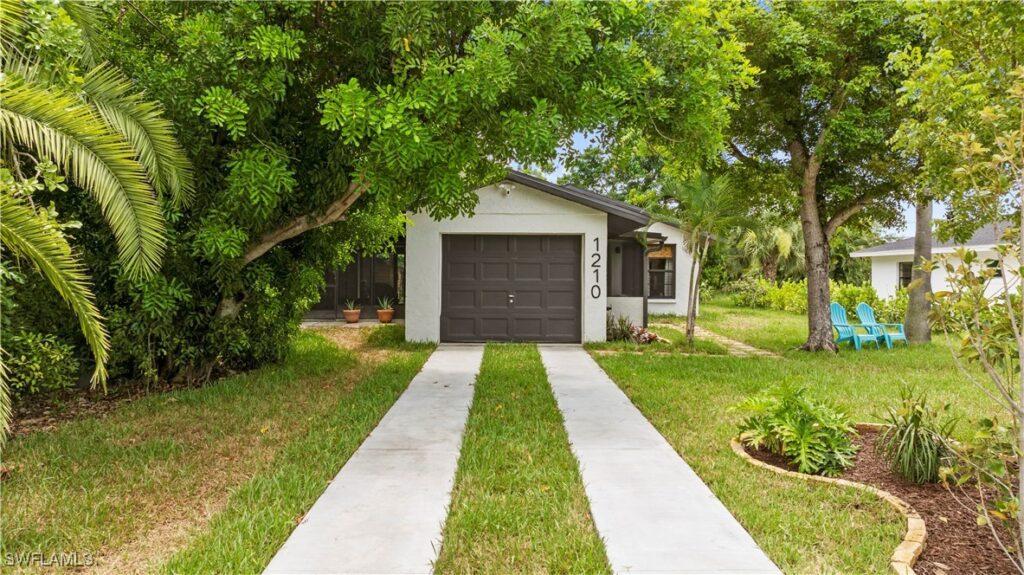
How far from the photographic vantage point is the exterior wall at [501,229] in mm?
11406

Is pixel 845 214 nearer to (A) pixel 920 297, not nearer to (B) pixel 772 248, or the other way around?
(A) pixel 920 297

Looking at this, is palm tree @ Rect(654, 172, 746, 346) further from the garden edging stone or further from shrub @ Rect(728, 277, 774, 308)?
shrub @ Rect(728, 277, 774, 308)

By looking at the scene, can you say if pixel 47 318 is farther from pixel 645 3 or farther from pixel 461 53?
pixel 645 3

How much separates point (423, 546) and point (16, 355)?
4982 millimetres

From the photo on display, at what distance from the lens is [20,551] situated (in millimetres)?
3010

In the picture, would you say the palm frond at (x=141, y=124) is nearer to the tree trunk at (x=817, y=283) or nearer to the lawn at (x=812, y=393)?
the lawn at (x=812, y=393)

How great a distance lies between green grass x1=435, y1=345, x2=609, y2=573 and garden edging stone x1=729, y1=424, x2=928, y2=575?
1.51 meters

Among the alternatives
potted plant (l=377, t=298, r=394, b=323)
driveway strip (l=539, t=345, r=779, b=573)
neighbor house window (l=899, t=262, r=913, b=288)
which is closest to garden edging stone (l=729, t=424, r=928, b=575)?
driveway strip (l=539, t=345, r=779, b=573)

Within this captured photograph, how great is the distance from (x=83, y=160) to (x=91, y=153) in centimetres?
8

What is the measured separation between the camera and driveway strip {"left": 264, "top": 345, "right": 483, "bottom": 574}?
2.94 m

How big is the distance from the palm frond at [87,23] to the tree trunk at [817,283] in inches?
464

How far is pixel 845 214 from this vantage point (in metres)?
11.4

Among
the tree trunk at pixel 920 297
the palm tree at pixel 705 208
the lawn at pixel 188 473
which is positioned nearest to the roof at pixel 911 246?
the tree trunk at pixel 920 297

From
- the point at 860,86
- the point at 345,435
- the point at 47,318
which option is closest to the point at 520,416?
the point at 345,435
